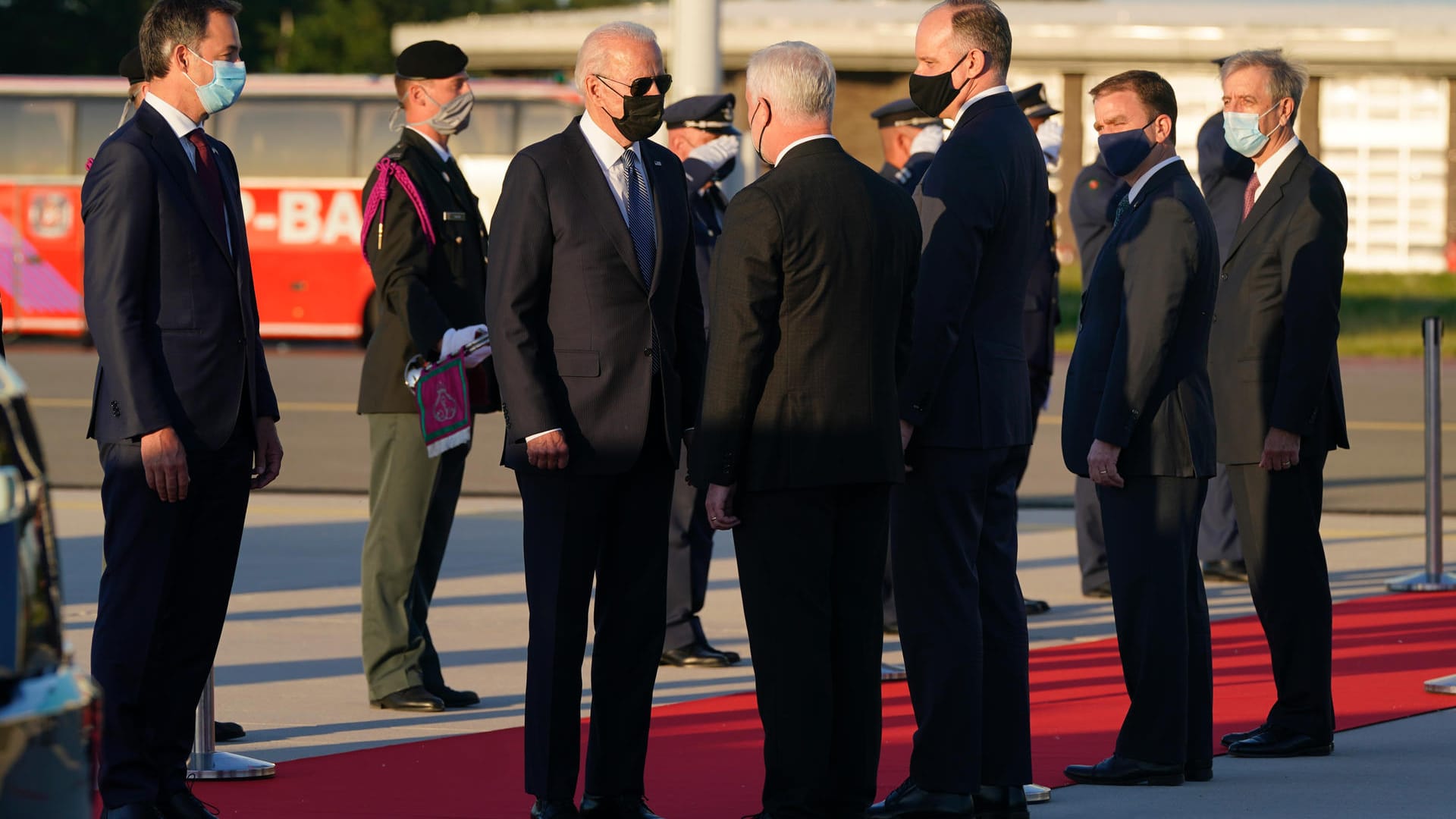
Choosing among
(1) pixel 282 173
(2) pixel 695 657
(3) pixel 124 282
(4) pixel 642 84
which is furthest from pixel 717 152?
(1) pixel 282 173

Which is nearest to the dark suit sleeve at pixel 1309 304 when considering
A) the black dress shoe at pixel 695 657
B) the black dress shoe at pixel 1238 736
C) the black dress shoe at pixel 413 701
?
the black dress shoe at pixel 1238 736

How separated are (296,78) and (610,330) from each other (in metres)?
23.2

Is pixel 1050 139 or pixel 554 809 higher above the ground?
pixel 1050 139

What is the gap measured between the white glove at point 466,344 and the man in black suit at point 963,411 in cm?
166

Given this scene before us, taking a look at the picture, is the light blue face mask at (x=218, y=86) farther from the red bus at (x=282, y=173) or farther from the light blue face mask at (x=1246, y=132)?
the red bus at (x=282, y=173)

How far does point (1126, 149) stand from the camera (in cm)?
583

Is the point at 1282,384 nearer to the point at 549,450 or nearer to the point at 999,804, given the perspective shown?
the point at 999,804

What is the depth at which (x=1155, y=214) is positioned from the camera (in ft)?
18.7

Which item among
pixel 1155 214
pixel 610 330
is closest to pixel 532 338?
pixel 610 330

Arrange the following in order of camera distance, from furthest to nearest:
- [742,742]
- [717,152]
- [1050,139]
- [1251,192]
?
1. [1050,139]
2. [717,152]
3. [1251,192]
4. [742,742]

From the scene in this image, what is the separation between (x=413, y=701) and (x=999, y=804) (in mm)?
2324

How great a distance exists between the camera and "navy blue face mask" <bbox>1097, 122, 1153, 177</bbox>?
5.82 m

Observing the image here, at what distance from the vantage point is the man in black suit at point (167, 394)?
492cm

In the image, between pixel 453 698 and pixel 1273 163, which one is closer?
pixel 1273 163
